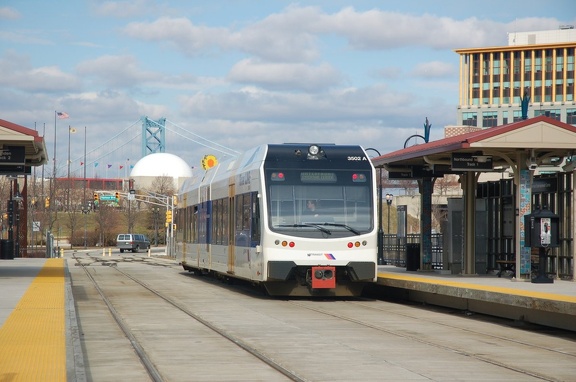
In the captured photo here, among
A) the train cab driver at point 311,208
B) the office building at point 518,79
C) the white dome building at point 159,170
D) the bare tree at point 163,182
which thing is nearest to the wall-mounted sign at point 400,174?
the train cab driver at point 311,208

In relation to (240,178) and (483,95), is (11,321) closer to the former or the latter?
(240,178)

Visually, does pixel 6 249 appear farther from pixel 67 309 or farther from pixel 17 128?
pixel 67 309

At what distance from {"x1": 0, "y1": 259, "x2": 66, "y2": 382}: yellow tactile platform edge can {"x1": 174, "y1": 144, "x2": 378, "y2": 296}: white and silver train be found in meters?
4.54

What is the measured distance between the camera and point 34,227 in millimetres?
75562

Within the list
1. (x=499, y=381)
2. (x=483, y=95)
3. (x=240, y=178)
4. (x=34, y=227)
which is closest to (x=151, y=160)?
(x=483, y=95)

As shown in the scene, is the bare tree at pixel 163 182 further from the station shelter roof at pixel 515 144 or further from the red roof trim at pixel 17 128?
the station shelter roof at pixel 515 144

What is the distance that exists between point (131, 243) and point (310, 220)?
68909 millimetres

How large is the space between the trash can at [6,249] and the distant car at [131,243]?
123 ft

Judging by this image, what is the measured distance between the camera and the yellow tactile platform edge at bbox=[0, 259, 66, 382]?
9914mm

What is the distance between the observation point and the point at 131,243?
89.2 m

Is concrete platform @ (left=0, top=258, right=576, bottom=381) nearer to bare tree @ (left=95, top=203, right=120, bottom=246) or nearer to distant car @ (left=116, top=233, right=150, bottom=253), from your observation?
distant car @ (left=116, top=233, right=150, bottom=253)

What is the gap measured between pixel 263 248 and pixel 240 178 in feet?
11.1

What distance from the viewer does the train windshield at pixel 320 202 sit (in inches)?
859

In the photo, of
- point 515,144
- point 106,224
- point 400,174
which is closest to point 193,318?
point 515,144
